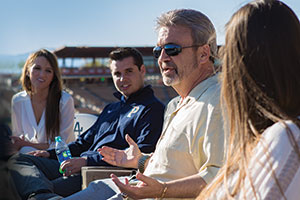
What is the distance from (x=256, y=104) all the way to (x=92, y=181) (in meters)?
1.88

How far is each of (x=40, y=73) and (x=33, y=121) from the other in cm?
53

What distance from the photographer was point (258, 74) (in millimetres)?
1260

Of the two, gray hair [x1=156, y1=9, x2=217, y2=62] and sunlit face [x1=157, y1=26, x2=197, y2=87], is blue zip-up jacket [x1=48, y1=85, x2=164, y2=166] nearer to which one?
sunlit face [x1=157, y1=26, x2=197, y2=87]

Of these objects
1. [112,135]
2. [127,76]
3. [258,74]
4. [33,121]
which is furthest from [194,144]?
[33,121]

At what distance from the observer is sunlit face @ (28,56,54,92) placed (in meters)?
4.50

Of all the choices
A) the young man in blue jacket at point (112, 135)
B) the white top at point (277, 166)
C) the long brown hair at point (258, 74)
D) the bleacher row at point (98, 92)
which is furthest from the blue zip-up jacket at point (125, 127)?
the bleacher row at point (98, 92)

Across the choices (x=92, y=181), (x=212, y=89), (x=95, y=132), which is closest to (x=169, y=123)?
(x=212, y=89)

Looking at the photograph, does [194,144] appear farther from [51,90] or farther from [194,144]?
[51,90]

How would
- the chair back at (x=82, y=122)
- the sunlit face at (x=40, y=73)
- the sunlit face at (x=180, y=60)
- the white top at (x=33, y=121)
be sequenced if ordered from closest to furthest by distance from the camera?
the sunlit face at (x=180, y=60)
the white top at (x=33, y=121)
the sunlit face at (x=40, y=73)
the chair back at (x=82, y=122)

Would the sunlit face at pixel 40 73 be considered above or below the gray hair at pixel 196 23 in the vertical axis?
below

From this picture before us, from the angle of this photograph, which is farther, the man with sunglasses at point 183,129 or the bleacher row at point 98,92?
the bleacher row at point 98,92

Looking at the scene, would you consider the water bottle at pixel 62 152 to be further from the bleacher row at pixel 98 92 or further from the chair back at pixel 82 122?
the bleacher row at pixel 98 92

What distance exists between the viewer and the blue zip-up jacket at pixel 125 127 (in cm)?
327

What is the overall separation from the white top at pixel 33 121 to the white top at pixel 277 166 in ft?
11.3
